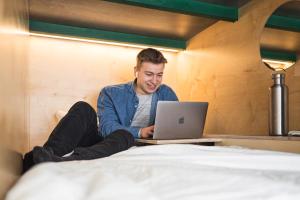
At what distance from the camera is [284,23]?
1616 mm

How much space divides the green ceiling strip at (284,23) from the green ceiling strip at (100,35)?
840 mm

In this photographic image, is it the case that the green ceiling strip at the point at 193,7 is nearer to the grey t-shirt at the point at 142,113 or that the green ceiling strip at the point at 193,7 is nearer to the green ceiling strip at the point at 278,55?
the green ceiling strip at the point at 278,55

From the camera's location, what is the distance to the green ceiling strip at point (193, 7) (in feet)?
5.70

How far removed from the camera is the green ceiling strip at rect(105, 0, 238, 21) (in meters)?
1.74

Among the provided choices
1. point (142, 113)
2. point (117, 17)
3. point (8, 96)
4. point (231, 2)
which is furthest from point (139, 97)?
A: point (8, 96)

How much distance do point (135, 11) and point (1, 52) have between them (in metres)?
1.62

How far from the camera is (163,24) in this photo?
2.15 meters

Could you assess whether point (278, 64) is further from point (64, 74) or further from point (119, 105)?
point (64, 74)

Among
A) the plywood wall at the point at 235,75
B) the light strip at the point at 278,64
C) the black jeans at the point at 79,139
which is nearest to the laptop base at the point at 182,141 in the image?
the black jeans at the point at 79,139

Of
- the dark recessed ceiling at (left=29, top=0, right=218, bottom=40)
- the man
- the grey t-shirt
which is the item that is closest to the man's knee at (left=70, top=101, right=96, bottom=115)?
the man

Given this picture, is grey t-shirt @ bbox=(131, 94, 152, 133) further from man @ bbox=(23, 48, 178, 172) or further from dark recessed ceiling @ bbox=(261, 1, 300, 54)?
dark recessed ceiling @ bbox=(261, 1, 300, 54)

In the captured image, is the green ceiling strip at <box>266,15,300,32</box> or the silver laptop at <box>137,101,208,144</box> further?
the green ceiling strip at <box>266,15,300,32</box>

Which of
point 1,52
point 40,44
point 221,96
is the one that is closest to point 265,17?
point 221,96

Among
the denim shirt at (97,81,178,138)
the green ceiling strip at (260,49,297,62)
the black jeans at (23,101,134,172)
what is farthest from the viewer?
the denim shirt at (97,81,178,138)
